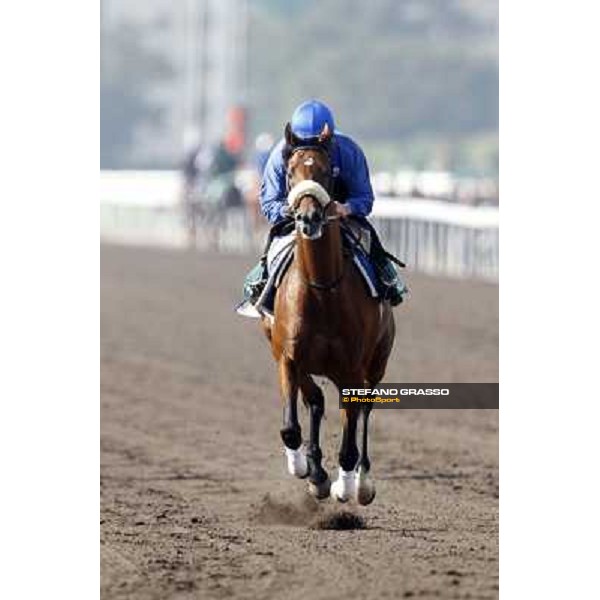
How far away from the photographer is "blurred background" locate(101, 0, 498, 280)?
3551cm

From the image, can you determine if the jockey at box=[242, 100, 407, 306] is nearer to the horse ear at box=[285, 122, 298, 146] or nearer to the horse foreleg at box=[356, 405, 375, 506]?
the horse ear at box=[285, 122, 298, 146]

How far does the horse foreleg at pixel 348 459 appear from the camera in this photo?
8375 millimetres

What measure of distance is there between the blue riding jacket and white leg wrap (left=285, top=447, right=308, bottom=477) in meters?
1.10

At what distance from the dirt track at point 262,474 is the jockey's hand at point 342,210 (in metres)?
1.42

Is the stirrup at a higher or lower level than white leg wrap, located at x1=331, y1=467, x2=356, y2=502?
higher

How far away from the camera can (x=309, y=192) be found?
24.4ft

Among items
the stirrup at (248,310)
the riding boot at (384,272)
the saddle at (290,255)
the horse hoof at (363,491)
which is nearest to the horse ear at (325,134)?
the saddle at (290,255)

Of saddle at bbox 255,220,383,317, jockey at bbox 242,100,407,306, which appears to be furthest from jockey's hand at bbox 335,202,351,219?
saddle at bbox 255,220,383,317

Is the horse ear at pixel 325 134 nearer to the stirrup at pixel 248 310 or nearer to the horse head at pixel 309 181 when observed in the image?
the horse head at pixel 309 181

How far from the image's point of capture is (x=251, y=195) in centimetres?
2973

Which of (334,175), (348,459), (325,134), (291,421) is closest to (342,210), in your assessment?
(334,175)
